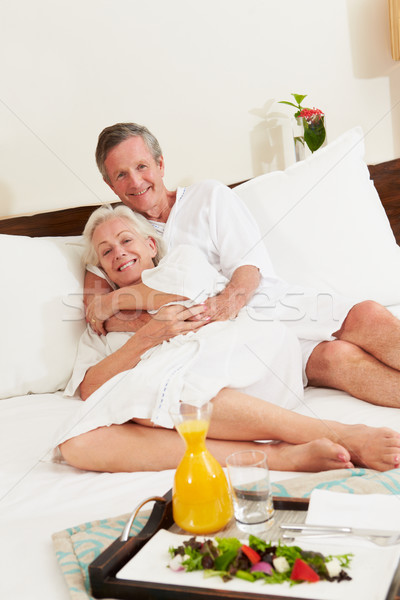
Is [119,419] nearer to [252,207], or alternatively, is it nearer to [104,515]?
[104,515]

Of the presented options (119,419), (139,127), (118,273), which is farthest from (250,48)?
(119,419)

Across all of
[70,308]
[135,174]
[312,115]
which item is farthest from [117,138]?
[312,115]

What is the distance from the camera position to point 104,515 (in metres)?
1.12

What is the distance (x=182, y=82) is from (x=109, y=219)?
34.6 inches

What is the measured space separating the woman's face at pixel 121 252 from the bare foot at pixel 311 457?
672mm

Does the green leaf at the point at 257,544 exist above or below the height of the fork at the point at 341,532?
above

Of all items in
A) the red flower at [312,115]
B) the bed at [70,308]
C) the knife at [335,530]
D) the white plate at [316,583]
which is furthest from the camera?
the red flower at [312,115]

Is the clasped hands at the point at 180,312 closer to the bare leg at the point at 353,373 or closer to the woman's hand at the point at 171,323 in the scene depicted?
the woman's hand at the point at 171,323

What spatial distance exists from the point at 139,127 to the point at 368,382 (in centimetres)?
103

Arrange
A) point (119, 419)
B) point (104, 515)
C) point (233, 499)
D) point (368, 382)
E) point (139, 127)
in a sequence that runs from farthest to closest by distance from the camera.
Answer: point (139, 127) → point (368, 382) → point (119, 419) → point (104, 515) → point (233, 499)

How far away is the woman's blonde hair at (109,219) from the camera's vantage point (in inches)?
72.2

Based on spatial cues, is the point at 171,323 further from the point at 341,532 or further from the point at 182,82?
the point at 182,82

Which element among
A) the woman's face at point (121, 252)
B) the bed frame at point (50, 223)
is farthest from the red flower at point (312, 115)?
the woman's face at point (121, 252)

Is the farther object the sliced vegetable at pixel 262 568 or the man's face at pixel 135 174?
the man's face at pixel 135 174
